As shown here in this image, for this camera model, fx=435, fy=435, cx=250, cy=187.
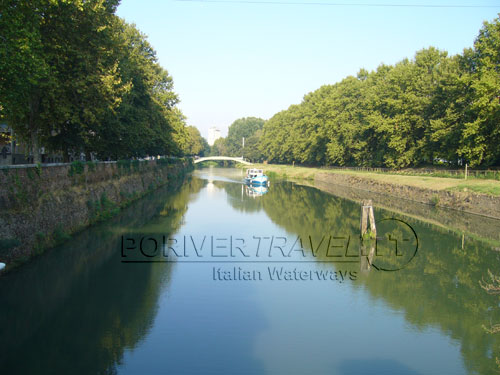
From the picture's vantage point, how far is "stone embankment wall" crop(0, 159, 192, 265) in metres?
15.9

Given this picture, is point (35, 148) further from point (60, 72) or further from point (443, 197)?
point (443, 197)

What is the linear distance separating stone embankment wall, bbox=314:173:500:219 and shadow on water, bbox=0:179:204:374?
909 inches

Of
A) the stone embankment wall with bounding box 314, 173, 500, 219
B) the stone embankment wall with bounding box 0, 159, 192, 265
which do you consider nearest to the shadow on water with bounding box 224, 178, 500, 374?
the stone embankment wall with bounding box 314, 173, 500, 219

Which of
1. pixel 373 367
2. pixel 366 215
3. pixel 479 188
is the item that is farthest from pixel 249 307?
pixel 479 188

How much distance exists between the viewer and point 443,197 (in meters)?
36.0

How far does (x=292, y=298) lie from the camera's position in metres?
14.4

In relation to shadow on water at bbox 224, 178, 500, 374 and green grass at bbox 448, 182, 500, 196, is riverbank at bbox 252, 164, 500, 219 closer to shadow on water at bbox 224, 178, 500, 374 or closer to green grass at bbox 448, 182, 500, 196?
green grass at bbox 448, 182, 500, 196

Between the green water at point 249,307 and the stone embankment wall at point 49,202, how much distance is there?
84 centimetres

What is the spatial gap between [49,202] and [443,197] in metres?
29.9

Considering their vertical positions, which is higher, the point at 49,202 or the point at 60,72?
the point at 60,72

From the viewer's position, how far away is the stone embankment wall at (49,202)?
1585 cm

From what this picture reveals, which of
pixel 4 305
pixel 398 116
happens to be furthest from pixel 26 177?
pixel 398 116

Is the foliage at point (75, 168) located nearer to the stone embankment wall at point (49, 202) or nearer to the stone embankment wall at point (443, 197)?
the stone embankment wall at point (49, 202)

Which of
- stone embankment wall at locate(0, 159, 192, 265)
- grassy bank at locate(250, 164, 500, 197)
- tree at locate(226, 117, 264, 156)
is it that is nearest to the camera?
stone embankment wall at locate(0, 159, 192, 265)
